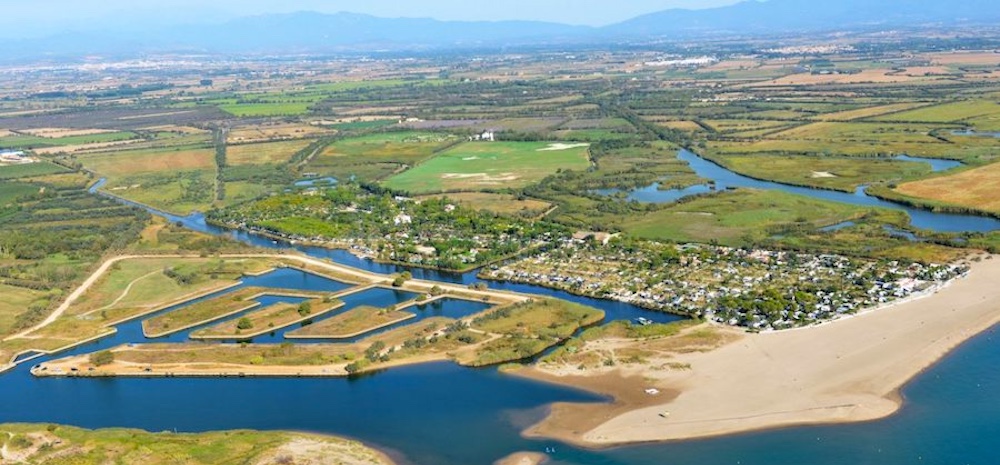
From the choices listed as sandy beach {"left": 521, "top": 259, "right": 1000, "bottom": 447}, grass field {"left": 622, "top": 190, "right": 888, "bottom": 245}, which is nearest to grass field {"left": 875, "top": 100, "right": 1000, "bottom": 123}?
grass field {"left": 622, "top": 190, "right": 888, "bottom": 245}

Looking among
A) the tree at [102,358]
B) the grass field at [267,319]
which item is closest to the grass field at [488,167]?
the grass field at [267,319]

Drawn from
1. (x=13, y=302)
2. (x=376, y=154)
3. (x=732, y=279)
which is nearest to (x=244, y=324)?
(x=13, y=302)

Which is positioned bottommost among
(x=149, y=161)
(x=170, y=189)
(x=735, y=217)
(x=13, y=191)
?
(x=170, y=189)

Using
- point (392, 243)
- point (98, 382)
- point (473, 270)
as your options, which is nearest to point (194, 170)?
point (392, 243)

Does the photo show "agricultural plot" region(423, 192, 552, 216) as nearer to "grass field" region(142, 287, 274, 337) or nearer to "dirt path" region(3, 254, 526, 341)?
"dirt path" region(3, 254, 526, 341)

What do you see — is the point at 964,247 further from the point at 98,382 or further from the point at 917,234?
the point at 98,382

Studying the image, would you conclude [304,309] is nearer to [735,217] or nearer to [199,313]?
[199,313]

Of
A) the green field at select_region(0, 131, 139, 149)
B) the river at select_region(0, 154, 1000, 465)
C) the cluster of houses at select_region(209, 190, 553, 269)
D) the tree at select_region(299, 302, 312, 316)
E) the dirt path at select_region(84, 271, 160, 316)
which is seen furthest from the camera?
the green field at select_region(0, 131, 139, 149)
